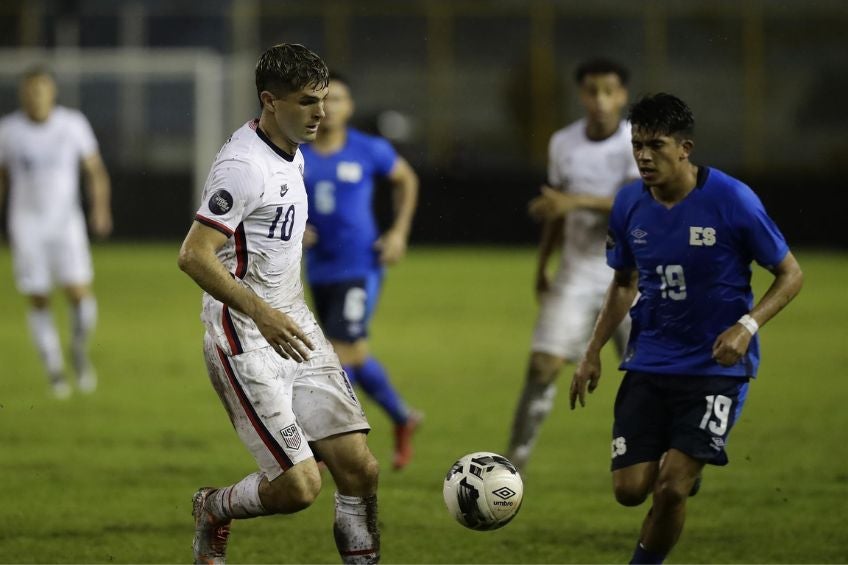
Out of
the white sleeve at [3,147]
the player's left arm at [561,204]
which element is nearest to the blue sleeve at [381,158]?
the player's left arm at [561,204]

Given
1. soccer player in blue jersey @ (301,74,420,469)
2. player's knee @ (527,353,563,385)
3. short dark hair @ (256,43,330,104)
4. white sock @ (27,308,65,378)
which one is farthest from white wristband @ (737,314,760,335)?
white sock @ (27,308,65,378)

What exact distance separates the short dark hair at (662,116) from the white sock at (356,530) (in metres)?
1.78

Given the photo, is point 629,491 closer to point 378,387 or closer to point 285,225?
point 285,225

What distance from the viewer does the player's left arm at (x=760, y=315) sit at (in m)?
5.74

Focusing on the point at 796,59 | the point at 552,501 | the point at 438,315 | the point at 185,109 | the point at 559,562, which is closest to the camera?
the point at 559,562

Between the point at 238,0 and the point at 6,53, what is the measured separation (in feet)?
18.3

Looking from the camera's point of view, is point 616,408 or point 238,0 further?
point 238,0

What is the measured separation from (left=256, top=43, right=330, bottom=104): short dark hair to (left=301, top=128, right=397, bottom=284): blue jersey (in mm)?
3744

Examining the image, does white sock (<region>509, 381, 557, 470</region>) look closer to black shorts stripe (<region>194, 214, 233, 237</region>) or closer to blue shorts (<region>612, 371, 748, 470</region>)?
blue shorts (<region>612, 371, 748, 470</region>)

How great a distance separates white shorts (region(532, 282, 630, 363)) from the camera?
8445 mm

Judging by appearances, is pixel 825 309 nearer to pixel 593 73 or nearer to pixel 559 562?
pixel 593 73

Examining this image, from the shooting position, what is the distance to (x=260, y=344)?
18.7 feet

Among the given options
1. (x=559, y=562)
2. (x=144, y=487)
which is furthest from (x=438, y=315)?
(x=559, y=562)

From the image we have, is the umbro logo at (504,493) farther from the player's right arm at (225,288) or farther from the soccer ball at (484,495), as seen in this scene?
the player's right arm at (225,288)
